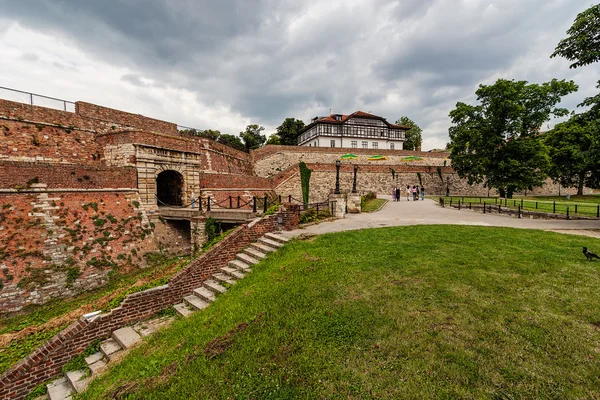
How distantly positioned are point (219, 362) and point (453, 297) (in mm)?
4236

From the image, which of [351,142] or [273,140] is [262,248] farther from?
[273,140]

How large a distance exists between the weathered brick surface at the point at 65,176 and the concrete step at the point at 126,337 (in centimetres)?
979

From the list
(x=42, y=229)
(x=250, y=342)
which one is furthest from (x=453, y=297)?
(x=42, y=229)

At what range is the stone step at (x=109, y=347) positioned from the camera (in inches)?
238

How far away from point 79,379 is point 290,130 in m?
53.1

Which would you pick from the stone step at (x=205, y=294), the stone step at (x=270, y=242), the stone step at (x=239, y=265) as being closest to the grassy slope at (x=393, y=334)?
the stone step at (x=205, y=294)

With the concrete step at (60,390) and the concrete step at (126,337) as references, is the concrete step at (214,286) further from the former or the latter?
the concrete step at (60,390)

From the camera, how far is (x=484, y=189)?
1483 inches

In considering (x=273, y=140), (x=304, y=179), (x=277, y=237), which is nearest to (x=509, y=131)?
(x=304, y=179)

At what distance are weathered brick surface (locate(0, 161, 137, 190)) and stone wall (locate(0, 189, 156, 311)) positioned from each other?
0.42 metres

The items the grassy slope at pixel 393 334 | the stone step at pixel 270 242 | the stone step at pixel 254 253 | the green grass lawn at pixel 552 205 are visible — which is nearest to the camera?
the grassy slope at pixel 393 334

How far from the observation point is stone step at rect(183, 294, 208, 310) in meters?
7.04

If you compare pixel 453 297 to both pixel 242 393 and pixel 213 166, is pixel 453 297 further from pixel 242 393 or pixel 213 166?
pixel 213 166

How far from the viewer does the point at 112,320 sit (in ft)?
22.1
